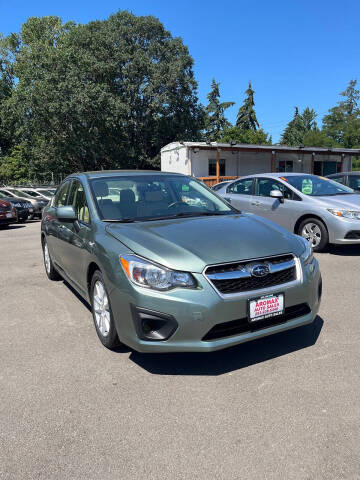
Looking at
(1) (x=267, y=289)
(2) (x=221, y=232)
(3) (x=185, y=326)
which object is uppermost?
(2) (x=221, y=232)

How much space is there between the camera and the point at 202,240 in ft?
10.6

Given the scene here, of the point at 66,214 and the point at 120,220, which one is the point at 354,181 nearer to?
the point at 120,220

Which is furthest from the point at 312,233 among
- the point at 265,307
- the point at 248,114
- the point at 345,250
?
the point at 248,114

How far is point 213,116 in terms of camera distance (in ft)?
214

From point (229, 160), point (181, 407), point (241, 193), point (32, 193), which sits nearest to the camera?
point (181, 407)

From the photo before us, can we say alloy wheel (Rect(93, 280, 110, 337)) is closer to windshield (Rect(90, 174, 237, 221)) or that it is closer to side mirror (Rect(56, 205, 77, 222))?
windshield (Rect(90, 174, 237, 221))

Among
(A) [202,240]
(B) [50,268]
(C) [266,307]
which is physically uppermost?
(A) [202,240]

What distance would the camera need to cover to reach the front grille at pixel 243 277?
291 centimetres

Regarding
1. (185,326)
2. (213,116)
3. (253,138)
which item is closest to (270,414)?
(185,326)

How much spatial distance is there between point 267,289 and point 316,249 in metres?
4.88

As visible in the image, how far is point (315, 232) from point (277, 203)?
1.01 meters

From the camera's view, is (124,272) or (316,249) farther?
(316,249)

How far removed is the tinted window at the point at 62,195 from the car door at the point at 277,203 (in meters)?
4.41

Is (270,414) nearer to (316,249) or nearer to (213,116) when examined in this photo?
(316,249)
